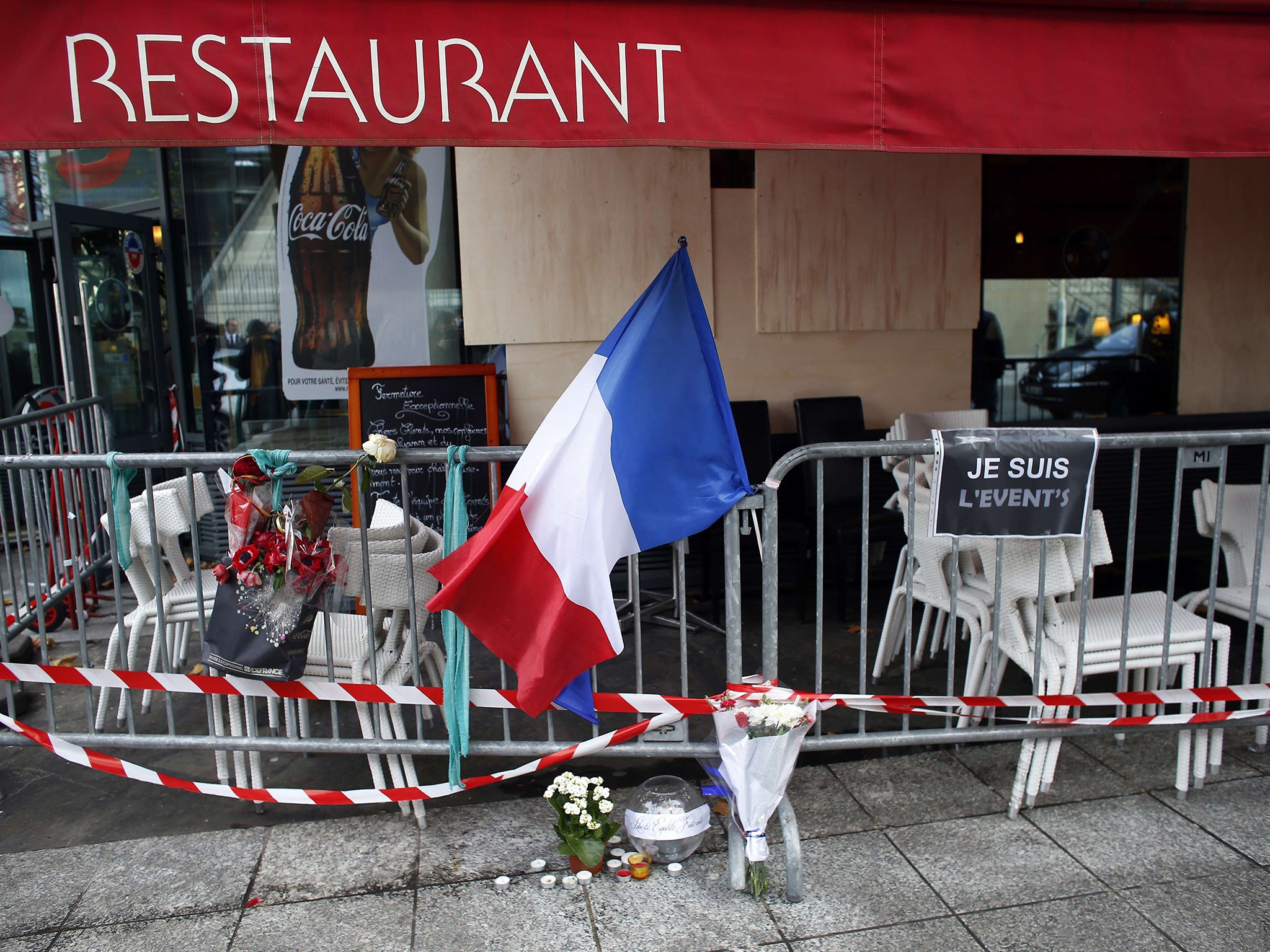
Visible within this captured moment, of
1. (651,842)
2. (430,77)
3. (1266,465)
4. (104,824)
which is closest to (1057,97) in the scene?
(1266,465)

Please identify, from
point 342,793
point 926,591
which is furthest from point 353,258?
point 926,591

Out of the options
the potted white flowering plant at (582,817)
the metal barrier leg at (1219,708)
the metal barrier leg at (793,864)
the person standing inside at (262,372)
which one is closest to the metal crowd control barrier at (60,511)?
the person standing inside at (262,372)

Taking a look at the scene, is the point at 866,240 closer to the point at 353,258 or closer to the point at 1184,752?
the point at 353,258

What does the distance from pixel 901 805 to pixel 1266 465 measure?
1.90m

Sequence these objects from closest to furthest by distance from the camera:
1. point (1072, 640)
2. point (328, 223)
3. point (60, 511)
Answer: point (1072, 640) → point (60, 511) → point (328, 223)

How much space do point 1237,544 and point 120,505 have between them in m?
4.69

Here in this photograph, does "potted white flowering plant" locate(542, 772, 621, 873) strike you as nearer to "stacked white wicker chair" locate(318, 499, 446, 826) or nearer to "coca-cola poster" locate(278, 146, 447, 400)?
"stacked white wicker chair" locate(318, 499, 446, 826)

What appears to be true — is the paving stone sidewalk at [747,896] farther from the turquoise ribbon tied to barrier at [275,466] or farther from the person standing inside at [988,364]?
the person standing inside at [988,364]

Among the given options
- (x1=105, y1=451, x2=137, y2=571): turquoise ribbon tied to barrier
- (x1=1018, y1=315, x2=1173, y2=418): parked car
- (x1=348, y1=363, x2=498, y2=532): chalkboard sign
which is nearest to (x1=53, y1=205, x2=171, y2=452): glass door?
(x1=348, y1=363, x2=498, y2=532): chalkboard sign

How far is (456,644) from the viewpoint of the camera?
11.8 ft

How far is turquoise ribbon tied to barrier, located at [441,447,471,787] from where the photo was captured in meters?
3.59

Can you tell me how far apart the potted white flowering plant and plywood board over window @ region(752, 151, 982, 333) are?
415 centimetres

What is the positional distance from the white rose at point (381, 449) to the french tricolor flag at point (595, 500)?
16.4 inches

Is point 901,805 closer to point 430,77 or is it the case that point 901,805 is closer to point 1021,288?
point 430,77
